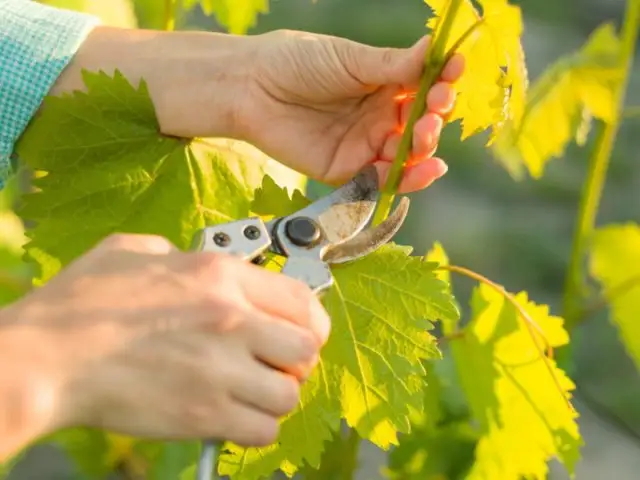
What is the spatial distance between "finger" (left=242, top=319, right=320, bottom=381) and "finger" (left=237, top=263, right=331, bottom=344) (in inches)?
0.5

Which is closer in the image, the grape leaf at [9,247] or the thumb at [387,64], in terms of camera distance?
the thumb at [387,64]

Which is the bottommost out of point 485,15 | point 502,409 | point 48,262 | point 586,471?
point 586,471

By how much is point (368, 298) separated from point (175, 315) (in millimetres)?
224

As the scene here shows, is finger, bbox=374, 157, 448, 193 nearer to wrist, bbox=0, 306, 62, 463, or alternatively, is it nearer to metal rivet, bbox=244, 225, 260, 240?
metal rivet, bbox=244, 225, 260, 240

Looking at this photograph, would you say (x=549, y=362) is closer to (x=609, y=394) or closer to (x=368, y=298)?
(x=368, y=298)

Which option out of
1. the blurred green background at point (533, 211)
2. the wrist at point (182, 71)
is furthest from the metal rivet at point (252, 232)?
the blurred green background at point (533, 211)

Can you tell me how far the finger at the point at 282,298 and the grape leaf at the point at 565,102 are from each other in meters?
0.35

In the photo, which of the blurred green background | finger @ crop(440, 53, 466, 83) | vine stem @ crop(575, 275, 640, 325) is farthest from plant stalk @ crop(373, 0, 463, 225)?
the blurred green background

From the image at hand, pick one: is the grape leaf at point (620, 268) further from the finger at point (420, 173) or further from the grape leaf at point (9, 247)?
the grape leaf at point (9, 247)

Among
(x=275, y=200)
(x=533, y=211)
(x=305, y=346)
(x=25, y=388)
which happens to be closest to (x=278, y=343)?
(x=305, y=346)

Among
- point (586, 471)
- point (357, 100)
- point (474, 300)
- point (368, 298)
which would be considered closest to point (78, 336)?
point (368, 298)

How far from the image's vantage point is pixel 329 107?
0.73m

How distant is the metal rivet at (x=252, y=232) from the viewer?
0.53 metres

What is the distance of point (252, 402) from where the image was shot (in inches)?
16.7
